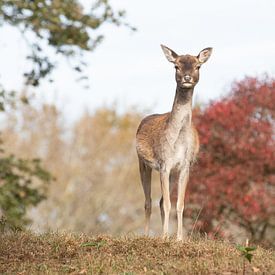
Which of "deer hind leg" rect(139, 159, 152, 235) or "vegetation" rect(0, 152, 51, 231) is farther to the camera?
"vegetation" rect(0, 152, 51, 231)

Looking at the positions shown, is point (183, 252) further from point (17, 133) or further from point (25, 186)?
point (17, 133)

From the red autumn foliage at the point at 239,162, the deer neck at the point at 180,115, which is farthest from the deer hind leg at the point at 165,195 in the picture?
the red autumn foliage at the point at 239,162

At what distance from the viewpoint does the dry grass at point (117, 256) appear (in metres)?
7.73

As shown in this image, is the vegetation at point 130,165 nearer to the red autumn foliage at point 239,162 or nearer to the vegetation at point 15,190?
the red autumn foliage at point 239,162

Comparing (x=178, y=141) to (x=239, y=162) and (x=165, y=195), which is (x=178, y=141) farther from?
(x=239, y=162)

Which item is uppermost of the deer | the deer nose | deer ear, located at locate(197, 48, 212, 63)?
deer ear, located at locate(197, 48, 212, 63)

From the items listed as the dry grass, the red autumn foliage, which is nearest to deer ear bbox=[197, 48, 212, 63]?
the dry grass

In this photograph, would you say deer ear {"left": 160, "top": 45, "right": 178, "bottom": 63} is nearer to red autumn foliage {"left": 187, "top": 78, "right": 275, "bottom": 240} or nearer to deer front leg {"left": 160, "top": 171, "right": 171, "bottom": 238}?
deer front leg {"left": 160, "top": 171, "right": 171, "bottom": 238}

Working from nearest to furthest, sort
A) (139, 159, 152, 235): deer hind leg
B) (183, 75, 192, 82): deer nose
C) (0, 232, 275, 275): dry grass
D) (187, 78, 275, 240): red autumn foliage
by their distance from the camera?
(0, 232, 275, 275): dry grass, (183, 75, 192, 82): deer nose, (139, 159, 152, 235): deer hind leg, (187, 78, 275, 240): red autumn foliage

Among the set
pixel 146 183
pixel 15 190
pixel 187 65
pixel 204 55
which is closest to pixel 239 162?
pixel 15 190

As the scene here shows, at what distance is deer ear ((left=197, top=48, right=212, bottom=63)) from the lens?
10.8 m

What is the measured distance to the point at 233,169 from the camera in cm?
1928

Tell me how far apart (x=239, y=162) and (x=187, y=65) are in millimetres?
9427

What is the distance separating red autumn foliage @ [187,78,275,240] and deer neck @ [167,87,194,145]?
310 inches
